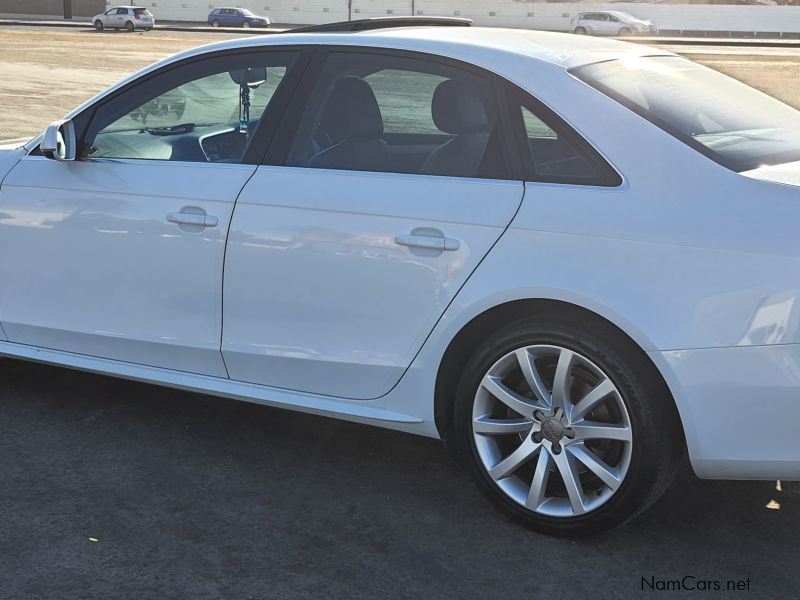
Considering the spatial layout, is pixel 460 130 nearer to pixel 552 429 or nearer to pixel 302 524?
pixel 552 429

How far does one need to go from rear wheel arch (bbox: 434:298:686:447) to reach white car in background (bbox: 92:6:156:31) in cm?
5594

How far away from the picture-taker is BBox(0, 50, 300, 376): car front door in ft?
13.1

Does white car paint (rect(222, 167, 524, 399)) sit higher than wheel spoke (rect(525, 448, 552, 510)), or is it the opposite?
white car paint (rect(222, 167, 524, 399))

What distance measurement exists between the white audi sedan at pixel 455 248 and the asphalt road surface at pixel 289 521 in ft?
0.79

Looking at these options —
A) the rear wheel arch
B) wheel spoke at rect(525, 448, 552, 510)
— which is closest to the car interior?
the rear wheel arch

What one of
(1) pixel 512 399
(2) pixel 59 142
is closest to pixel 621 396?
(1) pixel 512 399

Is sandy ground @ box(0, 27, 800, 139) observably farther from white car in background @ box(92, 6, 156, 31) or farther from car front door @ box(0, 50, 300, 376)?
white car in background @ box(92, 6, 156, 31)

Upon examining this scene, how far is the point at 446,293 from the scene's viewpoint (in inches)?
138

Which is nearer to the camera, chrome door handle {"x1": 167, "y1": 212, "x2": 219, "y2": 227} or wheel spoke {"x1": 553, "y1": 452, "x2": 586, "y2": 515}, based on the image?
wheel spoke {"x1": 553, "y1": 452, "x2": 586, "y2": 515}

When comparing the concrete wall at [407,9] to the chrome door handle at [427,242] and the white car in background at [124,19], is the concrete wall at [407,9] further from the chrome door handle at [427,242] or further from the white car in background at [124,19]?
the chrome door handle at [427,242]

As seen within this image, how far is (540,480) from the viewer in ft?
11.5

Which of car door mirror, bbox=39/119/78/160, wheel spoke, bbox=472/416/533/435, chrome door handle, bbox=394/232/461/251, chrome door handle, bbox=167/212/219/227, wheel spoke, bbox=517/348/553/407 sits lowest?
wheel spoke, bbox=472/416/533/435

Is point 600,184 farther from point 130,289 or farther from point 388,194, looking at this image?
point 130,289

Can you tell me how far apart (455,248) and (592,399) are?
66cm
